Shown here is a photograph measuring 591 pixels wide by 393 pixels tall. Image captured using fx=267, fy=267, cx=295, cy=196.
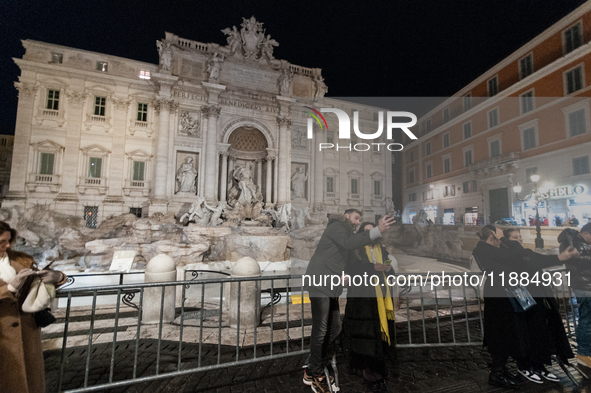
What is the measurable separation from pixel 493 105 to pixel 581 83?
3.80 feet

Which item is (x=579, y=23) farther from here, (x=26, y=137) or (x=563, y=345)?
(x=26, y=137)

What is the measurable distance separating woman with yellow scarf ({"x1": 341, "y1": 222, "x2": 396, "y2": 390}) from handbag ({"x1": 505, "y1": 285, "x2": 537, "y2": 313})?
1.34 m

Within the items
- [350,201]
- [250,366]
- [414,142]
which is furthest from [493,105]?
[250,366]

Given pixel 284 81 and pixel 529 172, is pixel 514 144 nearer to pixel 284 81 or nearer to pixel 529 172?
pixel 529 172

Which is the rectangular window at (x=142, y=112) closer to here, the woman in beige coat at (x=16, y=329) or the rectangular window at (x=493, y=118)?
the woman in beige coat at (x=16, y=329)

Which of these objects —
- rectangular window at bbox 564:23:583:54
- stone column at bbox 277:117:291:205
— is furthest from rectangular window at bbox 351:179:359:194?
stone column at bbox 277:117:291:205

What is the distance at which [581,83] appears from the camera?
4.26 m

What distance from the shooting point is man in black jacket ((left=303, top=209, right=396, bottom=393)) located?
116 inches

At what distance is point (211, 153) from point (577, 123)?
62.5 feet

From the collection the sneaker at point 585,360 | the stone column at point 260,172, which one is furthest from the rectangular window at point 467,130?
the stone column at point 260,172

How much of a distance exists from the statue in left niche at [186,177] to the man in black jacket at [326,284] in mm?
17937

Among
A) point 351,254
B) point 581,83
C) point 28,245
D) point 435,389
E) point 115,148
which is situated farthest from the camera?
point 115,148

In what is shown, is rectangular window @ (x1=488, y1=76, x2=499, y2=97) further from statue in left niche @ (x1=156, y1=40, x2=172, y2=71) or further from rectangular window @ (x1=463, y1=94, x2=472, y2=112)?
statue in left niche @ (x1=156, y1=40, x2=172, y2=71)

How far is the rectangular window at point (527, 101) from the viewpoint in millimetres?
4567
